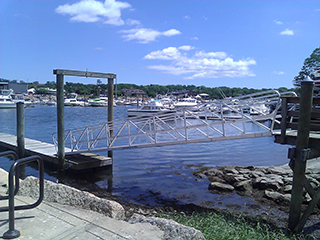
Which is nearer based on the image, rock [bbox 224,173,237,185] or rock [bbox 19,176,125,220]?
rock [bbox 19,176,125,220]

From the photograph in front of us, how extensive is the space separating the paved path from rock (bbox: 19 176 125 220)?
21cm

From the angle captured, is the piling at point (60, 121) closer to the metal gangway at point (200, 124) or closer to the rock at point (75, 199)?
the metal gangway at point (200, 124)

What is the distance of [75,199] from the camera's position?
5.19m

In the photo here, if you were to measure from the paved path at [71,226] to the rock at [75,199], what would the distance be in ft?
0.68

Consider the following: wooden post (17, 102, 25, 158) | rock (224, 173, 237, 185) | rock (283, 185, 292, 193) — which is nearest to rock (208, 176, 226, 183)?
rock (224, 173, 237, 185)

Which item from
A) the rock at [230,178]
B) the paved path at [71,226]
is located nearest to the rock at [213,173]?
the rock at [230,178]

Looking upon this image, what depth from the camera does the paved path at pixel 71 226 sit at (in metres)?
3.92

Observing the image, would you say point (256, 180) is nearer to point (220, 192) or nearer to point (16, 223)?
point (220, 192)

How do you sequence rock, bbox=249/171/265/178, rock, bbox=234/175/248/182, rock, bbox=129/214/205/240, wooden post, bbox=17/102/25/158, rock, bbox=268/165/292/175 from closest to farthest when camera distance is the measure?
rock, bbox=129/214/205/240
rock, bbox=234/175/248/182
rock, bbox=249/171/265/178
rock, bbox=268/165/292/175
wooden post, bbox=17/102/25/158

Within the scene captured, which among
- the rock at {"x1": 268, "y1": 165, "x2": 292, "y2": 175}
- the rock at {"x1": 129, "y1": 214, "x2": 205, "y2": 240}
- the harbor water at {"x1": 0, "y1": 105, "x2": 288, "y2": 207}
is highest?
the rock at {"x1": 129, "y1": 214, "x2": 205, "y2": 240}

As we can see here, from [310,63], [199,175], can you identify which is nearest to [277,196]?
[199,175]

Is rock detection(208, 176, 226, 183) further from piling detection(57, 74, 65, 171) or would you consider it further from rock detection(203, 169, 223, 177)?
piling detection(57, 74, 65, 171)

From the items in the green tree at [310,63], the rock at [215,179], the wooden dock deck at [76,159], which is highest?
the green tree at [310,63]

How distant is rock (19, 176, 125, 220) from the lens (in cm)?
491
